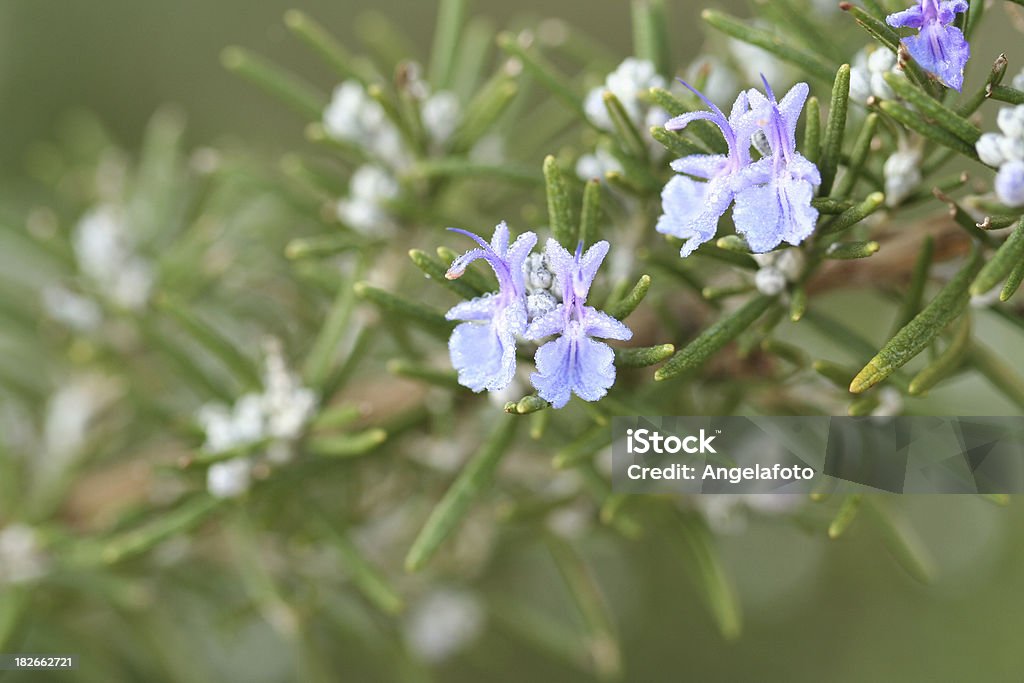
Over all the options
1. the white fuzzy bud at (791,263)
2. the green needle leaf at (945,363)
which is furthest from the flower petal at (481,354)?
the green needle leaf at (945,363)

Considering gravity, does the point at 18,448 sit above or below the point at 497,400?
above

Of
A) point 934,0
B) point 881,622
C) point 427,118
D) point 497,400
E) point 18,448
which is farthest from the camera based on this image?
point 881,622

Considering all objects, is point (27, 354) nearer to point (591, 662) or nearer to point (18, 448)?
point (18, 448)

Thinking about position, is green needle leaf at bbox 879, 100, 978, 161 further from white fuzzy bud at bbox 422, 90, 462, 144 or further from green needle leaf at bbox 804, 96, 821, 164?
white fuzzy bud at bbox 422, 90, 462, 144

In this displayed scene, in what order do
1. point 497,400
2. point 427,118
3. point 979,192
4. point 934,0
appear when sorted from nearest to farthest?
point 934,0 → point 979,192 → point 497,400 → point 427,118

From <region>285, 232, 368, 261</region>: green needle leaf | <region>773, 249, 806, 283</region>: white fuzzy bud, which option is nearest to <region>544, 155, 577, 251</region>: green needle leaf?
<region>773, 249, 806, 283</region>: white fuzzy bud

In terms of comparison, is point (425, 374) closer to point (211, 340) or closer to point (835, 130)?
point (211, 340)

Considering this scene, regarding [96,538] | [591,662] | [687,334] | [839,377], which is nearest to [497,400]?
[687,334]
